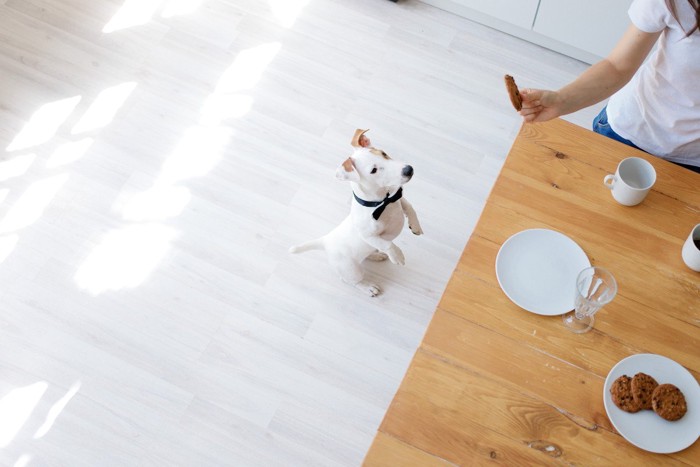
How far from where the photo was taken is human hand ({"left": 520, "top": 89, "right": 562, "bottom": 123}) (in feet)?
4.81

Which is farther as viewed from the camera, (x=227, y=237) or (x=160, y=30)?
(x=160, y=30)

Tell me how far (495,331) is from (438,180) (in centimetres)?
111

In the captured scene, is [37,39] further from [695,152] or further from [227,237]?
[695,152]

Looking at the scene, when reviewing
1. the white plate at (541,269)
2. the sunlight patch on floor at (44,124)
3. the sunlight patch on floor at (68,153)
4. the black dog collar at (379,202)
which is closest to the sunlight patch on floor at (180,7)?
the sunlight patch on floor at (44,124)

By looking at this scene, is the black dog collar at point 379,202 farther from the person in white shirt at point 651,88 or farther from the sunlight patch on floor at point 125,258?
the sunlight patch on floor at point 125,258

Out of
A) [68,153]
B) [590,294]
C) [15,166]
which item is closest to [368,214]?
[590,294]

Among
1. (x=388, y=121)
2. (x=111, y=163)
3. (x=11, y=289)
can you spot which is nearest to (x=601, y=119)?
(x=388, y=121)

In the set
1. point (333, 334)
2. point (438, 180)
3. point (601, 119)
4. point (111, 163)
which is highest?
point (601, 119)

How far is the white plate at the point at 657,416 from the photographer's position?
122 cm

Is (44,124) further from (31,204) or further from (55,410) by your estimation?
(55,410)

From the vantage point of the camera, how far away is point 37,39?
2.63 meters

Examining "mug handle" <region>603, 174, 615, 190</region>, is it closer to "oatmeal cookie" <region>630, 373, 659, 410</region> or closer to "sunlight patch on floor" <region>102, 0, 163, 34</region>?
"oatmeal cookie" <region>630, 373, 659, 410</region>

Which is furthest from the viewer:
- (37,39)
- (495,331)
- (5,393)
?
(37,39)

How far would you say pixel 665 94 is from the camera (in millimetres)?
1551
